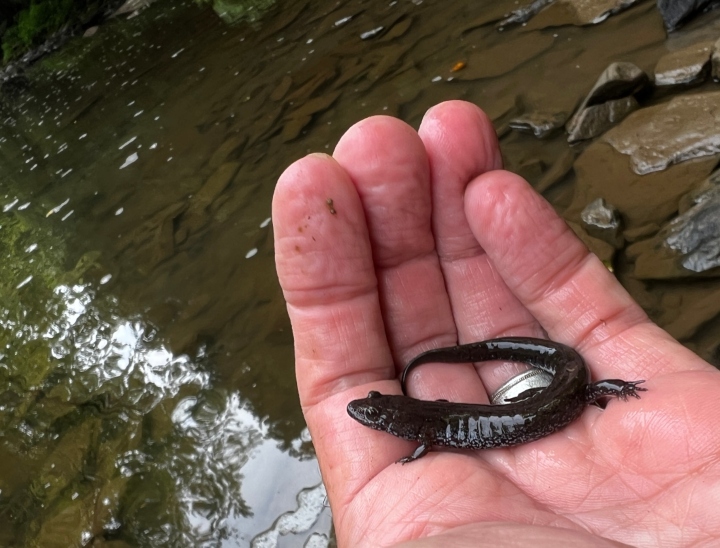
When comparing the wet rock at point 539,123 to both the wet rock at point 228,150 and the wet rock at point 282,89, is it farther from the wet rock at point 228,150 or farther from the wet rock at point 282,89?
the wet rock at point 282,89

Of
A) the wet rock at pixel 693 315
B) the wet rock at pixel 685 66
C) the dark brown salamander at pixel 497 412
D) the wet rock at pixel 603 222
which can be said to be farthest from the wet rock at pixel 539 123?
the dark brown salamander at pixel 497 412

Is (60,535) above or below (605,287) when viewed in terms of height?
below

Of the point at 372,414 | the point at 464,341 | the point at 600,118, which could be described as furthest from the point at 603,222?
the point at 372,414

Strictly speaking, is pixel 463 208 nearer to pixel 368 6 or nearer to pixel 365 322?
pixel 365 322

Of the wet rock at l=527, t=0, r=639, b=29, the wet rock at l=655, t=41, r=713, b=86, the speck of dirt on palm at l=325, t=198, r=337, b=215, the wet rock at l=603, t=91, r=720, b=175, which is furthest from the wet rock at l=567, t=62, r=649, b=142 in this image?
the speck of dirt on palm at l=325, t=198, r=337, b=215

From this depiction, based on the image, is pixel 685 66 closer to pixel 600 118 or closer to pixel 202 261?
pixel 600 118

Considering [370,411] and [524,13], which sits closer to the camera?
[370,411]

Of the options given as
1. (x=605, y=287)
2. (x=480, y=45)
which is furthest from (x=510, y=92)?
(x=605, y=287)

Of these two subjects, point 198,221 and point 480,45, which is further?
point 480,45
